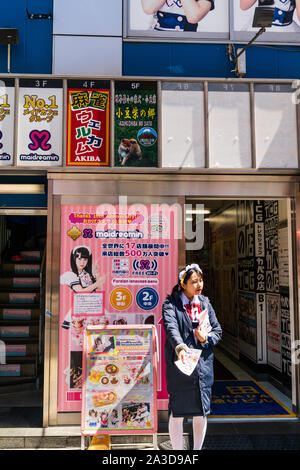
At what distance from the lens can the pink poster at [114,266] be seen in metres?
4.91

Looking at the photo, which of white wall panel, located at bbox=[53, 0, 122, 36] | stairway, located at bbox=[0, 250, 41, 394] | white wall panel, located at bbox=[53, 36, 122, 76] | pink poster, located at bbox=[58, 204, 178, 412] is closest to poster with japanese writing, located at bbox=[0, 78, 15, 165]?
white wall panel, located at bbox=[53, 36, 122, 76]

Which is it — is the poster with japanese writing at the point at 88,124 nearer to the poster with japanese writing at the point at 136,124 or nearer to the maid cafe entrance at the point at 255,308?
the poster with japanese writing at the point at 136,124

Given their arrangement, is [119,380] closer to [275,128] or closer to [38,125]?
[38,125]

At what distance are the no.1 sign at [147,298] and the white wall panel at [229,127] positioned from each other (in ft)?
6.51

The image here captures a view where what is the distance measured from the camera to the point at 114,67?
18.6 feet

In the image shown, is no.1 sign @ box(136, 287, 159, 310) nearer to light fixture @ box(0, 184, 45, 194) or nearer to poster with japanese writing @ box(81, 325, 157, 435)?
poster with japanese writing @ box(81, 325, 157, 435)

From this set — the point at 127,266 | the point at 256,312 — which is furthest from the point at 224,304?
the point at 127,266

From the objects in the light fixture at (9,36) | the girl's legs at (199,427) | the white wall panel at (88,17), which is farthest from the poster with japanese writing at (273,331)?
the light fixture at (9,36)

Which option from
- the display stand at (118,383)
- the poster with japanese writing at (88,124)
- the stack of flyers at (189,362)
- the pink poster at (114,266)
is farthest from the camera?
the poster with japanese writing at (88,124)

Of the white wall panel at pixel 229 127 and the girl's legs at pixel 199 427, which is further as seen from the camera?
the white wall panel at pixel 229 127

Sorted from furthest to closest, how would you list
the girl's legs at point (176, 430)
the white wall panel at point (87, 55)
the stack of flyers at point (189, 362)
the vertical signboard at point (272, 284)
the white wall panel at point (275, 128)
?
the vertical signboard at point (272, 284) → the white wall panel at point (87, 55) → the white wall panel at point (275, 128) → the girl's legs at point (176, 430) → the stack of flyers at point (189, 362)

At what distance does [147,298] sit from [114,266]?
2.11ft

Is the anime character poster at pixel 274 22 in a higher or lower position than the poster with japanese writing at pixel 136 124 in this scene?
higher

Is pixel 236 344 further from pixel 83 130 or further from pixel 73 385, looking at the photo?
pixel 83 130
